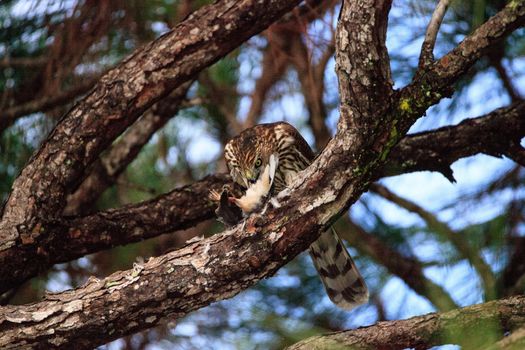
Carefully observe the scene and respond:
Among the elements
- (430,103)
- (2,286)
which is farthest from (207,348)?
(430,103)

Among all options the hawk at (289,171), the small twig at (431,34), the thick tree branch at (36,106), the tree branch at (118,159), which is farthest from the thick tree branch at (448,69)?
the thick tree branch at (36,106)

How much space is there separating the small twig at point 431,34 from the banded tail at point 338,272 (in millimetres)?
1207

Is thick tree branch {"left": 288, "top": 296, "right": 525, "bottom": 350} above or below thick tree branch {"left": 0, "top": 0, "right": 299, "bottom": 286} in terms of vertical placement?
below

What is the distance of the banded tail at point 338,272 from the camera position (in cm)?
403

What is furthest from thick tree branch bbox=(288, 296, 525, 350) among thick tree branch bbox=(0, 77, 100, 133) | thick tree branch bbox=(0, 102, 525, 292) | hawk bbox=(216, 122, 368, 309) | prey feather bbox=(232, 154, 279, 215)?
thick tree branch bbox=(0, 77, 100, 133)

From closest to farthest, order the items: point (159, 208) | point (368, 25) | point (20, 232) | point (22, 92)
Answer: point (368, 25), point (20, 232), point (159, 208), point (22, 92)

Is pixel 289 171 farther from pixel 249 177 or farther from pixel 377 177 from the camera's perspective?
pixel 377 177

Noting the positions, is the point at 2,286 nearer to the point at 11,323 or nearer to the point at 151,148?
the point at 11,323

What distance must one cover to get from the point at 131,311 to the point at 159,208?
37.7 inches

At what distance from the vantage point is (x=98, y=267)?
480 cm

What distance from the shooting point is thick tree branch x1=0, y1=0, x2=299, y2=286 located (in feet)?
11.5

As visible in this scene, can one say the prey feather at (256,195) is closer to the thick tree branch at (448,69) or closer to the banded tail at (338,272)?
the banded tail at (338,272)

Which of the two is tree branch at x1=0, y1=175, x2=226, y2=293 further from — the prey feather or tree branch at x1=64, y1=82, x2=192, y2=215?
tree branch at x1=64, y1=82, x2=192, y2=215

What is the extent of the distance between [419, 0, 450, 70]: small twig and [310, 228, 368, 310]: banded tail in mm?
1207
